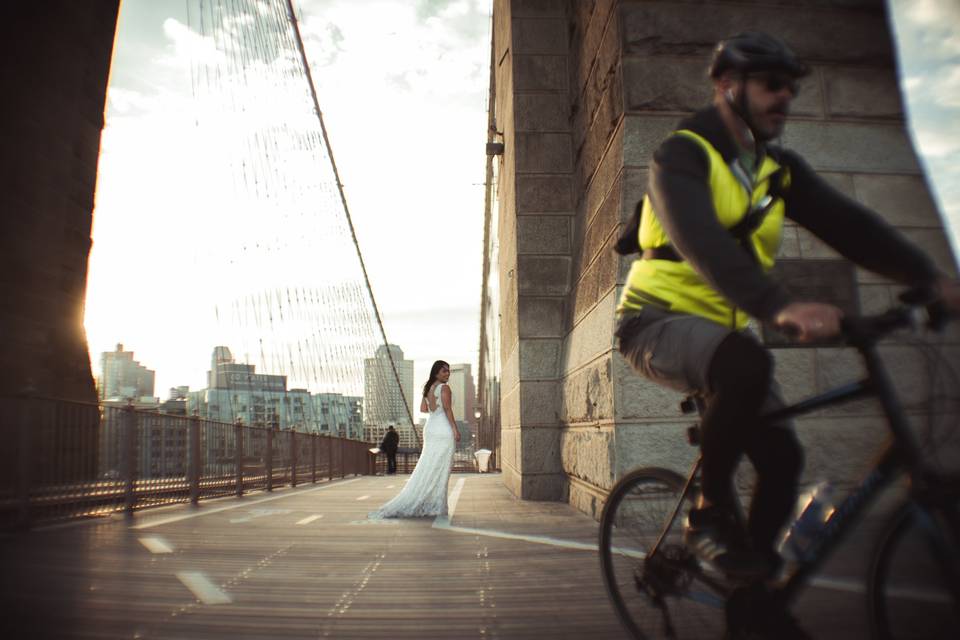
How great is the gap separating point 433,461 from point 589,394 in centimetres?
195

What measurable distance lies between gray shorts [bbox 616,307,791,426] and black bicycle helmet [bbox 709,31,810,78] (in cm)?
49

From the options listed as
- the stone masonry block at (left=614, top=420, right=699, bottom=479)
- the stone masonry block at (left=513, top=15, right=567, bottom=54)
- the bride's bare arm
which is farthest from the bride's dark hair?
the stone masonry block at (left=513, top=15, right=567, bottom=54)

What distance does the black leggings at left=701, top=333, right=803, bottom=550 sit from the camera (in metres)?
1.20

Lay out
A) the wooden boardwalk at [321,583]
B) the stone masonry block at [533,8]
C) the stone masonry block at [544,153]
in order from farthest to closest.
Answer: the stone masonry block at [533,8] → the stone masonry block at [544,153] → the wooden boardwalk at [321,583]

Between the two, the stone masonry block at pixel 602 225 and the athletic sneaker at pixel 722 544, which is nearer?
the athletic sneaker at pixel 722 544

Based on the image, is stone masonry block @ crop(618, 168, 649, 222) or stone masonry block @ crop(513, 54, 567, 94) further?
stone masonry block @ crop(513, 54, 567, 94)

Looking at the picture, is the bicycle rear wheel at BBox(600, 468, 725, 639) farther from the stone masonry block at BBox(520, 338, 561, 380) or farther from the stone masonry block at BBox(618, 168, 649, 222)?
the stone masonry block at BBox(520, 338, 561, 380)

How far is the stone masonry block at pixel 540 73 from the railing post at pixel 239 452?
16.9ft

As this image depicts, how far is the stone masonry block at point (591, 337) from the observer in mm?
3815

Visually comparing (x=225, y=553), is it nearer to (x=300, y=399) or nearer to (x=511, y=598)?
(x=511, y=598)

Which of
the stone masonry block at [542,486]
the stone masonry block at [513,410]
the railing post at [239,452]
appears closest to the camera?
the stone masonry block at [542,486]

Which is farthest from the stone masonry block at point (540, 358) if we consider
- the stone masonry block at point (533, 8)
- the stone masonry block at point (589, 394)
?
the stone masonry block at point (533, 8)

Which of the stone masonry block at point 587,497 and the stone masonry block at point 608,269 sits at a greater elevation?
the stone masonry block at point 608,269

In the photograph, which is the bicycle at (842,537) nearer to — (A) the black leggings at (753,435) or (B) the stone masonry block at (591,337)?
(A) the black leggings at (753,435)
